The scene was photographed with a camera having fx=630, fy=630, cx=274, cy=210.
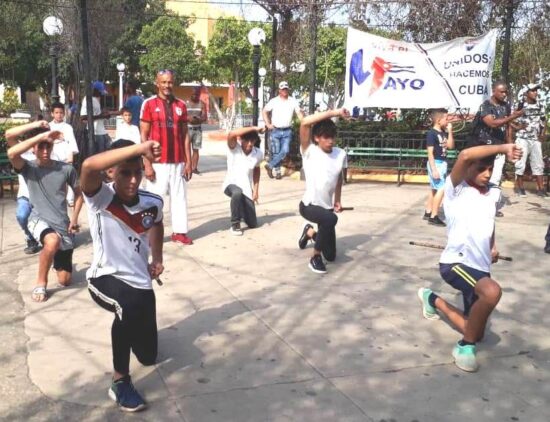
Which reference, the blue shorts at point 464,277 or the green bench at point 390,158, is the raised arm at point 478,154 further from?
the green bench at point 390,158

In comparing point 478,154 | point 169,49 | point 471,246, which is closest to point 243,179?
point 471,246

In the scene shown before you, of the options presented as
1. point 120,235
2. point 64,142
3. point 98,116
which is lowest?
point 120,235

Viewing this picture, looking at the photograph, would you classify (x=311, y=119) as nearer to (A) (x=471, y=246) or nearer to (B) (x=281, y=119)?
(A) (x=471, y=246)

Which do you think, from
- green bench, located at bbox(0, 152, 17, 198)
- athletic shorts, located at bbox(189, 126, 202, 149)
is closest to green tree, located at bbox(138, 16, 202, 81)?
athletic shorts, located at bbox(189, 126, 202, 149)

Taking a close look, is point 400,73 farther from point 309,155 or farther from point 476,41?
point 309,155

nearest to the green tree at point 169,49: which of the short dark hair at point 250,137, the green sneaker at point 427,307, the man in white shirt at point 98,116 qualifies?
the man in white shirt at point 98,116

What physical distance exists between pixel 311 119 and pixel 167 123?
6.43ft

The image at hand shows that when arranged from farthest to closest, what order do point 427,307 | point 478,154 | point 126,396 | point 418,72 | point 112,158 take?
1. point 418,72
2. point 427,307
3. point 478,154
4. point 126,396
5. point 112,158

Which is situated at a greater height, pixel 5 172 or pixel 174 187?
pixel 174 187

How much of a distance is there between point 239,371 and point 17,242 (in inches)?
168

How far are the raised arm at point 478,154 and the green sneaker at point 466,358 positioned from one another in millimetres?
1057

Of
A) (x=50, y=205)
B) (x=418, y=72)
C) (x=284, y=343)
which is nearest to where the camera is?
(x=284, y=343)

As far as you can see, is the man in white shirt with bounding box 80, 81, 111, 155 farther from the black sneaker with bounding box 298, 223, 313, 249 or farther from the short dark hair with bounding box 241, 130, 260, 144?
the black sneaker with bounding box 298, 223, 313, 249

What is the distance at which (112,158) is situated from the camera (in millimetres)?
3178
